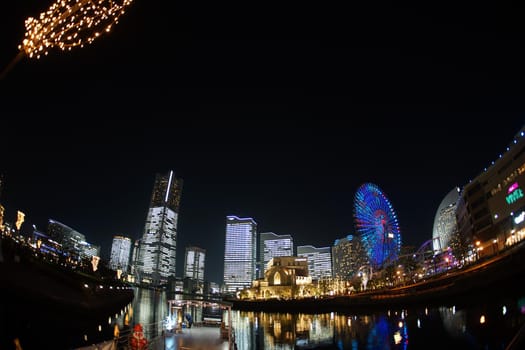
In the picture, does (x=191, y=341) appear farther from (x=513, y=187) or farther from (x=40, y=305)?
(x=513, y=187)

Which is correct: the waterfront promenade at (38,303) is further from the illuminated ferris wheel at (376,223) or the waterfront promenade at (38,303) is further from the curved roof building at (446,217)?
the curved roof building at (446,217)

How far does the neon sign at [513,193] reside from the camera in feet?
207

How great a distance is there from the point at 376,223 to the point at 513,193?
27.2 m

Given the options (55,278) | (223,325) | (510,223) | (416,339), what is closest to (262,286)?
(510,223)

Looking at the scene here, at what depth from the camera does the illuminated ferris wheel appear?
78125mm

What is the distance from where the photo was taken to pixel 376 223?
7888 centimetres

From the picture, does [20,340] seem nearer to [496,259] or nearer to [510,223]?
[496,259]

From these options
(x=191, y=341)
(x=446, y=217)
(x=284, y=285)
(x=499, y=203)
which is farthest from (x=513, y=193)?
(x=284, y=285)

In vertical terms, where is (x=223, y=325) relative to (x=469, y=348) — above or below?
above

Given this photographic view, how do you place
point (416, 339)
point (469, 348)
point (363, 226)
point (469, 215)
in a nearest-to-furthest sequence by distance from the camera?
point (469, 348), point (416, 339), point (363, 226), point (469, 215)

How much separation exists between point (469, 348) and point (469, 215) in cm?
7347

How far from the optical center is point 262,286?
137 metres

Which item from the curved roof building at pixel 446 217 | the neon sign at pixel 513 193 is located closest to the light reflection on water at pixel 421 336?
the neon sign at pixel 513 193

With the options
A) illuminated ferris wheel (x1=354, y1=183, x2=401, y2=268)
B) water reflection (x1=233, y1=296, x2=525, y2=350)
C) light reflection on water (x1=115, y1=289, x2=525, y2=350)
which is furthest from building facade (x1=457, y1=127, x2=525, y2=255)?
water reflection (x1=233, y1=296, x2=525, y2=350)
